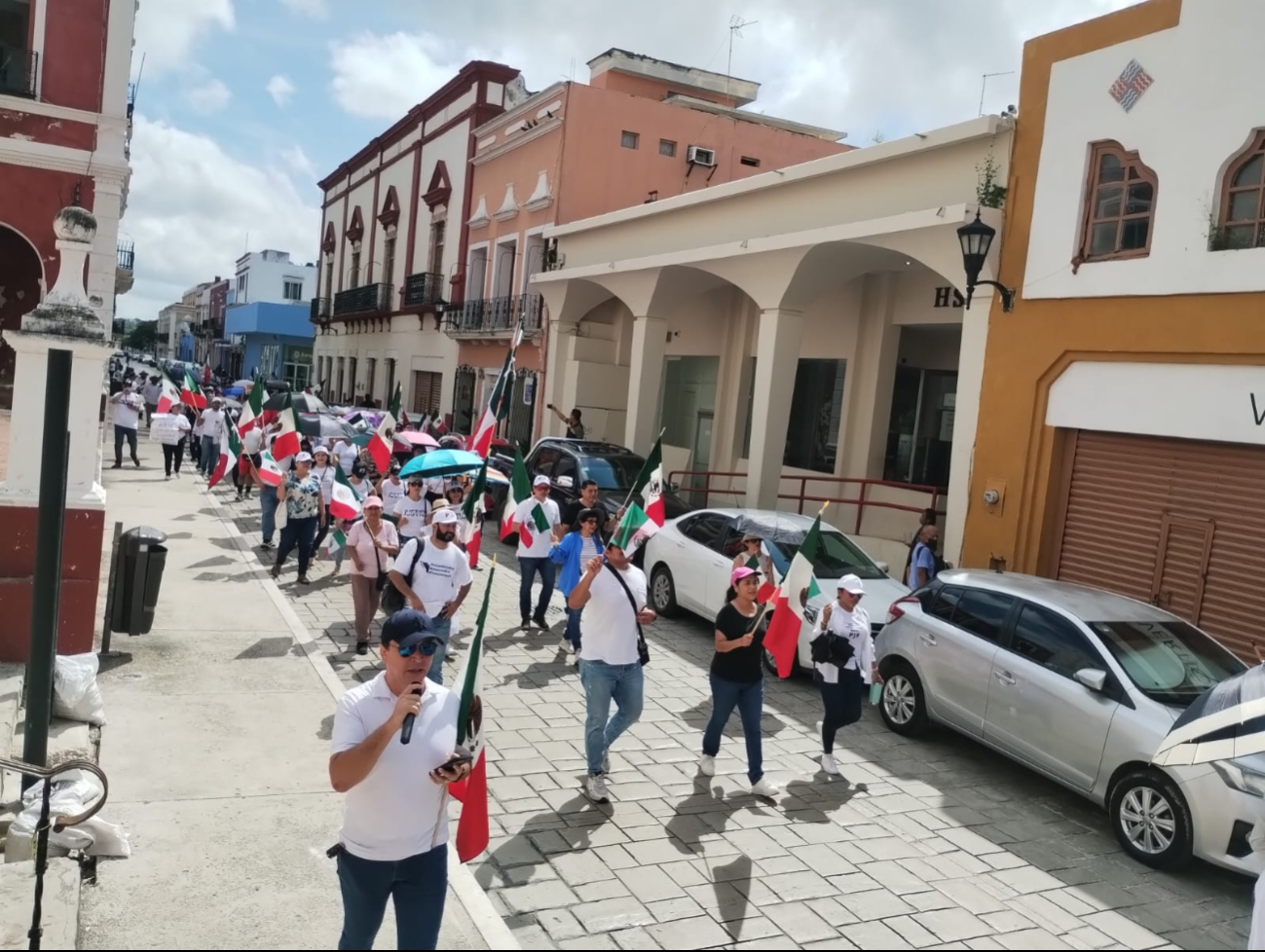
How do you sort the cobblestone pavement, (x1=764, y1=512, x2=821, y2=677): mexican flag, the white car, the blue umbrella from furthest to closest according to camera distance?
the blue umbrella
the white car
(x1=764, y1=512, x2=821, y2=677): mexican flag
the cobblestone pavement

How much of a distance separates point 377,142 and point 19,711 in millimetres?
39091

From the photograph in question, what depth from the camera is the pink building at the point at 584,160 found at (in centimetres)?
2431

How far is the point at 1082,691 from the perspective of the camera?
710 centimetres

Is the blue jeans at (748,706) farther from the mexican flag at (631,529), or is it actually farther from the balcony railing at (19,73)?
the balcony railing at (19,73)

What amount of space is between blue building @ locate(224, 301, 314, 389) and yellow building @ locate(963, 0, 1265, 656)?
53581mm

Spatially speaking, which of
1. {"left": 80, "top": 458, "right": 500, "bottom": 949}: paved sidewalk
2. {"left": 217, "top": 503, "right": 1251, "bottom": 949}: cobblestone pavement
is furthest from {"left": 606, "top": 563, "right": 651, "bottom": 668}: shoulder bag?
{"left": 80, "top": 458, "right": 500, "bottom": 949}: paved sidewalk

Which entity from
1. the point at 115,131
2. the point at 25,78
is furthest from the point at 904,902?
the point at 25,78

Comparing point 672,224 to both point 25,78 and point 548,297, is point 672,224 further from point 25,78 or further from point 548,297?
point 25,78

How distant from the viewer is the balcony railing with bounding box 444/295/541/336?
83.0 ft

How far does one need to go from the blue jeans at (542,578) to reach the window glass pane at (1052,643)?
516 centimetres

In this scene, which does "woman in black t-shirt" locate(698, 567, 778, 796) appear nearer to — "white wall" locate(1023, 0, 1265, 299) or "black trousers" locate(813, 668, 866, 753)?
"black trousers" locate(813, 668, 866, 753)

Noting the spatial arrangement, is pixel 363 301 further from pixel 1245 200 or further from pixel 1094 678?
pixel 1094 678

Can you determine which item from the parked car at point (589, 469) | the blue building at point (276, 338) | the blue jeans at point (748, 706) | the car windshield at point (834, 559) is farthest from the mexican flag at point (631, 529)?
the blue building at point (276, 338)

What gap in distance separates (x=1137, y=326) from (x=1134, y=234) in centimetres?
109
